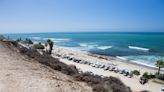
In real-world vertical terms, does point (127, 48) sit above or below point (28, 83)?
below

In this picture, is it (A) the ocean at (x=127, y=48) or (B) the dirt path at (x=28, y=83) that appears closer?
(B) the dirt path at (x=28, y=83)

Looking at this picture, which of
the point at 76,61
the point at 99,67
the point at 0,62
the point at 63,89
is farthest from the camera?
the point at 76,61

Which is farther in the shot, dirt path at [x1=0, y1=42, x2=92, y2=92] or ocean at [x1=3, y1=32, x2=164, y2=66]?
ocean at [x1=3, y1=32, x2=164, y2=66]

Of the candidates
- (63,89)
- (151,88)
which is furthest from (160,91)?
(63,89)

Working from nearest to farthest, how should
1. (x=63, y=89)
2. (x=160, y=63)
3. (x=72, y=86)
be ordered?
1. (x=63, y=89)
2. (x=72, y=86)
3. (x=160, y=63)

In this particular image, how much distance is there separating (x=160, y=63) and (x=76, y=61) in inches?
552

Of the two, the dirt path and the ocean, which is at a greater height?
the dirt path

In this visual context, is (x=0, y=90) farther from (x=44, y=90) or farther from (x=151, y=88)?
(x=151, y=88)

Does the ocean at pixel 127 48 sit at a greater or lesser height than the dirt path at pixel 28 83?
lesser

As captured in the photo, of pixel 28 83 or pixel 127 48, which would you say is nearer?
pixel 28 83

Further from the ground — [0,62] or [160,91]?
[0,62]

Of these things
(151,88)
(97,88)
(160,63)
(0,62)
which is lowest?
(151,88)

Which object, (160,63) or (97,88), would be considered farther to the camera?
(160,63)

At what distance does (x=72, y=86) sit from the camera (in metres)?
8.29
